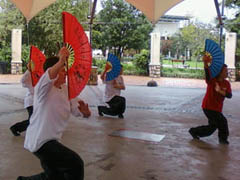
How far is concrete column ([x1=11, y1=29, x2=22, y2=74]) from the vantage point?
22.4 meters

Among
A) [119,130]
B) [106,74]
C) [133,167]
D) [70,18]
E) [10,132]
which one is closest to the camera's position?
[70,18]

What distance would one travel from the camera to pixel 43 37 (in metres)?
24.1

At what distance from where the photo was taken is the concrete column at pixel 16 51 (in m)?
22.4

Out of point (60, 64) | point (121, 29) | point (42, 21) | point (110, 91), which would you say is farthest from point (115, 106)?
point (121, 29)

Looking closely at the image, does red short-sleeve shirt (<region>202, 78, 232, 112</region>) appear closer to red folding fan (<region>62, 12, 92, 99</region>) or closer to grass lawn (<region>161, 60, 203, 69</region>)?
red folding fan (<region>62, 12, 92, 99</region>)

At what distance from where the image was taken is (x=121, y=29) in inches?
1011

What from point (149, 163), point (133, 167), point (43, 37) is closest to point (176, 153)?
point (149, 163)

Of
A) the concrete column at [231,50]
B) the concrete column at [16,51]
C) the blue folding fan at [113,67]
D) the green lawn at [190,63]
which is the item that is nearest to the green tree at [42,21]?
the concrete column at [16,51]

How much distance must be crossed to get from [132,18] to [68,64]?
2400cm

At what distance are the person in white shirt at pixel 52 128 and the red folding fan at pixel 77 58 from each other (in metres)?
0.09

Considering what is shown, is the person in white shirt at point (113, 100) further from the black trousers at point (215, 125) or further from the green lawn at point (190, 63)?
the green lawn at point (190, 63)

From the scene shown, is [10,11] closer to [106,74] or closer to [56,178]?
[106,74]

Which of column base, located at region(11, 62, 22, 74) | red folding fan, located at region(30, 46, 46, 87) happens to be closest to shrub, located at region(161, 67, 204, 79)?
column base, located at region(11, 62, 22, 74)

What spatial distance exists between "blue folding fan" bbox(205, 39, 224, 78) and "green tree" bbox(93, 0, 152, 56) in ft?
65.9
